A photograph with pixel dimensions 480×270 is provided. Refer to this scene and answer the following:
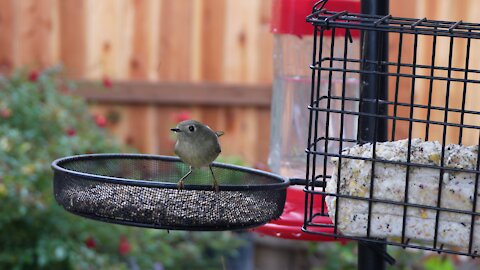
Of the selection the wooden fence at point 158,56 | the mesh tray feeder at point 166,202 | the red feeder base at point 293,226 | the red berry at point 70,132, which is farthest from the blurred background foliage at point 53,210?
the mesh tray feeder at point 166,202

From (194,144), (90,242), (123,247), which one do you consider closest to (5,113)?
(90,242)

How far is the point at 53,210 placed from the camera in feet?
14.9

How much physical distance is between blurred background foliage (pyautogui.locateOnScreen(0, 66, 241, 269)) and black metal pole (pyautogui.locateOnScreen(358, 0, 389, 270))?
181cm

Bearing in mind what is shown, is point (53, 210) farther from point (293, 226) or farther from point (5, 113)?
point (293, 226)

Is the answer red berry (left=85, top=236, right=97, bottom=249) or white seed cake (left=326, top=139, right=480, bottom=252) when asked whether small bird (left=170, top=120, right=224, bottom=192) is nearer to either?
white seed cake (left=326, top=139, right=480, bottom=252)

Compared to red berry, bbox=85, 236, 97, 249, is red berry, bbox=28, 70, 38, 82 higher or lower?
higher

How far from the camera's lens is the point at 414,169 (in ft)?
6.10

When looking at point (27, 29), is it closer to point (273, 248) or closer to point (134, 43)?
point (134, 43)

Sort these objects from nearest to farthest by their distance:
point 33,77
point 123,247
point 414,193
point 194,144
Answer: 1. point 414,193
2. point 194,144
3. point 123,247
4. point 33,77

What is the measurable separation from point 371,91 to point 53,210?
2.71 metres

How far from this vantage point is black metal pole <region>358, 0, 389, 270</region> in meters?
2.21

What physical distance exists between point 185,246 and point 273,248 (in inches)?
27.7

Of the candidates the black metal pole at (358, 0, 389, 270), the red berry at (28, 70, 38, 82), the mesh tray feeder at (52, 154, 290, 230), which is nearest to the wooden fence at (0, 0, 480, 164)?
the red berry at (28, 70, 38, 82)

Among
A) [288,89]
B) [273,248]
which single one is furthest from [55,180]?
[273,248]
